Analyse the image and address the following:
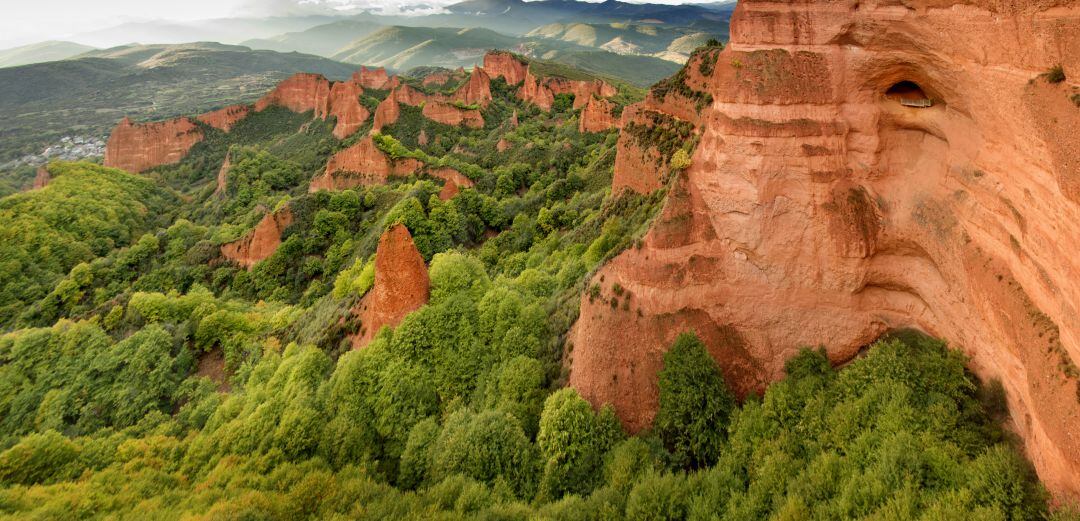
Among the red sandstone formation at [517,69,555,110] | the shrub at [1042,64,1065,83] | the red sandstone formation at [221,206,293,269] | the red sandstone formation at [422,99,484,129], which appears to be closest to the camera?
the shrub at [1042,64,1065,83]

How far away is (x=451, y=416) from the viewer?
22.7 m

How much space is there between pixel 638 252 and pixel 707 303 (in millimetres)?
3790

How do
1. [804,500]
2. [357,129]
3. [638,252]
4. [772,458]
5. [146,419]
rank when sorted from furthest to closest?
[357,129] < [146,419] < [638,252] < [772,458] < [804,500]

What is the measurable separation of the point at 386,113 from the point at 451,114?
48.6ft

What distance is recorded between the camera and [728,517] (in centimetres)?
1438

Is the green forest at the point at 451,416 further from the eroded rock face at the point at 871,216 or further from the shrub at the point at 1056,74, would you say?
the shrub at the point at 1056,74

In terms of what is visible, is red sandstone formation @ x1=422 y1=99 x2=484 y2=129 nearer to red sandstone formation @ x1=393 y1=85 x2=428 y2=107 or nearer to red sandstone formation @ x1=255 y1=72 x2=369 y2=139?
red sandstone formation @ x1=393 y1=85 x2=428 y2=107

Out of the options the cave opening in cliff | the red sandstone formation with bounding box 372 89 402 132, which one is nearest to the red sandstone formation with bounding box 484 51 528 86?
the red sandstone formation with bounding box 372 89 402 132

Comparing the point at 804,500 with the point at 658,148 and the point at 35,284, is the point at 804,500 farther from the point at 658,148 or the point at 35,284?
the point at 35,284

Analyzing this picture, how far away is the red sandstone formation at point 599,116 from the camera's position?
8681cm

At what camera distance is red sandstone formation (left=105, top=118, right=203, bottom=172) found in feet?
349

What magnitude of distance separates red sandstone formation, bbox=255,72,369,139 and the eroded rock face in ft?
330

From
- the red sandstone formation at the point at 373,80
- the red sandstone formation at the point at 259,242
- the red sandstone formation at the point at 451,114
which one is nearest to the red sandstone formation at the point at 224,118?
the red sandstone formation at the point at 373,80

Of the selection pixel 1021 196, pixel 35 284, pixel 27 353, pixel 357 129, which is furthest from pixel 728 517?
pixel 357 129
